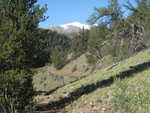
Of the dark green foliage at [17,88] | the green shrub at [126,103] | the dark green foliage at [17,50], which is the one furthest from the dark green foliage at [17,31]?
the green shrub at [126,103]

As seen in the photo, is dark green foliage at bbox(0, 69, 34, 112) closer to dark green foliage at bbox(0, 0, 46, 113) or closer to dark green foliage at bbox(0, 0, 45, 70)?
dark green foliage at bbox(0, 0, 46, 113)

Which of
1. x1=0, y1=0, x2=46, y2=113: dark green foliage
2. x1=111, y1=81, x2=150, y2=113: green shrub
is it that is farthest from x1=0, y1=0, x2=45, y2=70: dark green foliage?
x1=111, y1=81, x2=150, y2=113: green shrub

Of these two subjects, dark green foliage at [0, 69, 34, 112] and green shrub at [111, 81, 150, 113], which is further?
dark green foliage at [0, 69, 34, 112]

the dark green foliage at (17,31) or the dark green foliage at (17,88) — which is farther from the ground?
the dark green foliage at (17,31)

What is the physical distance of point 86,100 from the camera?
11258 millimetres

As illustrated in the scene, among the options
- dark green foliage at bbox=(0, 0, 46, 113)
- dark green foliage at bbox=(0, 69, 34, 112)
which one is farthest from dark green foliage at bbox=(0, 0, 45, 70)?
dark green foliage at bbox=(0, 69, 34, 112)

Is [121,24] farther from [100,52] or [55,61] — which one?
[55,61]

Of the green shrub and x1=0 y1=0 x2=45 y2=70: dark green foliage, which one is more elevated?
x1=0 y1=0 x2=45 y2=70: dark green foliage

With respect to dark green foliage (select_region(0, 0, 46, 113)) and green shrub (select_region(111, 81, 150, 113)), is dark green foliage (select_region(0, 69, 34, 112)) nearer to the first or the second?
dark green foliage (select_region(0, 0, 46, 113))

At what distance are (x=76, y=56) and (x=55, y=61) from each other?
27.8 feet

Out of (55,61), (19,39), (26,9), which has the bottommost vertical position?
(55,61)

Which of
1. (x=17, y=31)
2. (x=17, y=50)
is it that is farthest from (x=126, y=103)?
(x=17, y=31)

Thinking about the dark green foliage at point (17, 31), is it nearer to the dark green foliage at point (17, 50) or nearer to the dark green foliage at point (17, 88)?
the dark green foliage at point (17, 50)

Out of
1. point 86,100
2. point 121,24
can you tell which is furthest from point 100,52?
point 86,100
